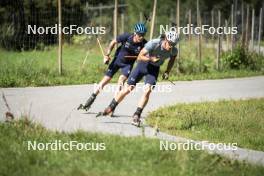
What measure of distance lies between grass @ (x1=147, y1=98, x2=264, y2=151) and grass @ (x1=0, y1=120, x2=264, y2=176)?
222cm

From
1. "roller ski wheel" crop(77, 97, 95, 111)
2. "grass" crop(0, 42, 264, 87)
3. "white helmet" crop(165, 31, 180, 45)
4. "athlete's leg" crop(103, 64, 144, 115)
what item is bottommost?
"grass" crop(0, 42, 264, 87)

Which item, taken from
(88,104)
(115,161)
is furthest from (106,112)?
(115,161)

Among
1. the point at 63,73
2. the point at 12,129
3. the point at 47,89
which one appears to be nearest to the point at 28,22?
the point at 63,73

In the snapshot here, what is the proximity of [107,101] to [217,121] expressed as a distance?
3.31 metres

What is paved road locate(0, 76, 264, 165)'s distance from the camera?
11992 millimetres

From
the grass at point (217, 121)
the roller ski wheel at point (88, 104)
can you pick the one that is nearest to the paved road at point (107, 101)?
the roller ski wheel at point (88, 104)

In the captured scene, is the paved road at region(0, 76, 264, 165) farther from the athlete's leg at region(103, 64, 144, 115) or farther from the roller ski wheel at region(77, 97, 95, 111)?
the athlete's leg at region(103, 64, 144, 115)

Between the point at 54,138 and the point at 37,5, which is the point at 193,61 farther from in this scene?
the point at 54,138

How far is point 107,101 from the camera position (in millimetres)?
15781

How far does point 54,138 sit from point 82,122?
8.50 feet

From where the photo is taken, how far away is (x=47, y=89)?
1747 centimetres

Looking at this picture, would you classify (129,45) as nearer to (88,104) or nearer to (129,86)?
(129,86)

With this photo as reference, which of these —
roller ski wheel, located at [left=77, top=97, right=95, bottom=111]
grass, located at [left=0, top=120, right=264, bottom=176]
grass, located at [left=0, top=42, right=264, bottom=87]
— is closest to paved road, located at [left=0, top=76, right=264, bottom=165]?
roller ski wheel, located at [left=77, top=97, right=95, bottom=111]

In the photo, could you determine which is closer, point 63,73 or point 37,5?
point 63,73
